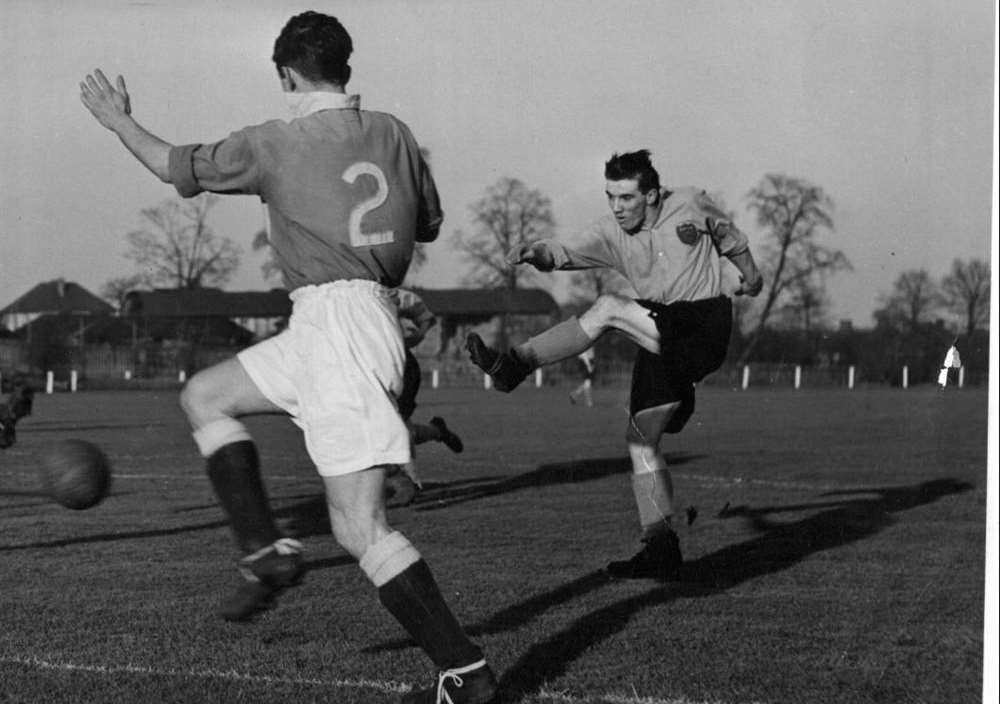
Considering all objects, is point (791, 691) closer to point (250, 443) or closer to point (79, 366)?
point (250, 443)

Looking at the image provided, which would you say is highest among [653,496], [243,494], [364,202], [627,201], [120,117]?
[627,201]

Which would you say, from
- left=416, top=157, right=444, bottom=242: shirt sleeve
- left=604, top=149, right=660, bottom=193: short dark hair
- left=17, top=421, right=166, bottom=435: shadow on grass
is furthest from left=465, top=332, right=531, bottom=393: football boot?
left=17, top=421, right=166, bottom=435: shadow on grass

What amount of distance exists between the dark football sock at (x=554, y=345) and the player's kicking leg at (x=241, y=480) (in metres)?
2.39

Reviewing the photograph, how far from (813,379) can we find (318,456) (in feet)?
141

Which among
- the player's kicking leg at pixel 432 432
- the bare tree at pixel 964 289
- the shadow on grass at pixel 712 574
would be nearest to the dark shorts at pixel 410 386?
the player's kicking leg at pixel 432 432

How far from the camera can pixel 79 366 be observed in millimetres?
46344

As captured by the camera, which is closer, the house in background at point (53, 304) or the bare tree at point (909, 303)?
the bare tree at point (909, 303)

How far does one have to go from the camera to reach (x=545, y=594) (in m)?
5.94

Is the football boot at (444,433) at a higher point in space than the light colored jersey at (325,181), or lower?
lower

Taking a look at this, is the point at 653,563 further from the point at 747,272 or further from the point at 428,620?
the point at 428,620

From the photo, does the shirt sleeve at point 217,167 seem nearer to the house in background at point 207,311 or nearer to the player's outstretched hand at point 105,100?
the player's outstretched hand at point 105,100

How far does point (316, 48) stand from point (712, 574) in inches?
150

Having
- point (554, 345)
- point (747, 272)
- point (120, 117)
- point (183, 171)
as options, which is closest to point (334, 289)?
point (183, 171)

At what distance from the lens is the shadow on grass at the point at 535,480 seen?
33.8ft
